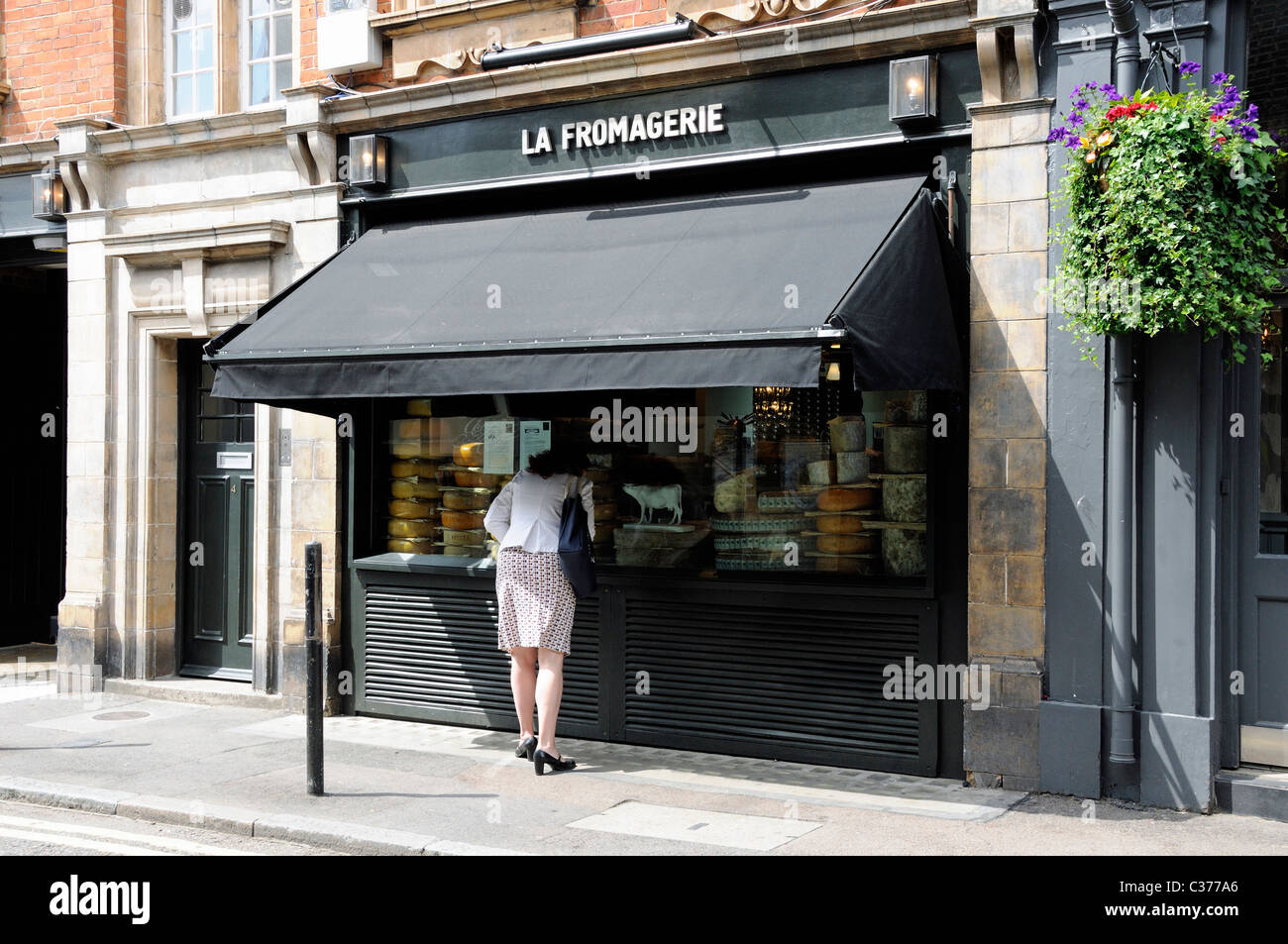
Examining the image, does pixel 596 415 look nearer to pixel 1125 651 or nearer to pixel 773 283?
pixel 773 283

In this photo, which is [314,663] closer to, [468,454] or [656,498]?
[656,498]

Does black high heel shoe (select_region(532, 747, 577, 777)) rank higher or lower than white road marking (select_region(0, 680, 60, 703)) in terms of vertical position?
higher

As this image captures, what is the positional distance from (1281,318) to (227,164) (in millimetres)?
8107

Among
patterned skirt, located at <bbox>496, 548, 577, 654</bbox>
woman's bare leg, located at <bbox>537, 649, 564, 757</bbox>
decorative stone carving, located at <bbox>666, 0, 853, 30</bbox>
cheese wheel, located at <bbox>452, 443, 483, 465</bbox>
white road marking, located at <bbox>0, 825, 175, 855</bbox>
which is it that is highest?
decorative stone carving, located at <bbox>666, 0, 853, 30</bbox>

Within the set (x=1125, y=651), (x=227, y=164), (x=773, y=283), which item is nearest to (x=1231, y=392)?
(x=1125, y=651)

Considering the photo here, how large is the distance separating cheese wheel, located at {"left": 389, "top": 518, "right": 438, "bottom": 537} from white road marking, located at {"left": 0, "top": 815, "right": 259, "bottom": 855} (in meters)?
3.56

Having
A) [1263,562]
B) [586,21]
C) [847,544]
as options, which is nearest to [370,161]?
[586,21]

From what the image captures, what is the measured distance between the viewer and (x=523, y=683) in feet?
27.2

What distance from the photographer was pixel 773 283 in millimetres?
7461

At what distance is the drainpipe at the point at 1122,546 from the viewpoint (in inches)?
280

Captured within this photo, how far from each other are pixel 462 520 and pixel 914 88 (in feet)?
15.2

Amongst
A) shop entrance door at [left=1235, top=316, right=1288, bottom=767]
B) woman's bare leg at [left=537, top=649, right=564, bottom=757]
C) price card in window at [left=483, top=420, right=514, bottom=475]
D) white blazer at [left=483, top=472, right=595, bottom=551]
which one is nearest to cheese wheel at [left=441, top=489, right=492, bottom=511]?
price card in window at [left=483, top=420, right=514, bottom=475]

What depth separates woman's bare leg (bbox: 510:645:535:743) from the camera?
8273 mm

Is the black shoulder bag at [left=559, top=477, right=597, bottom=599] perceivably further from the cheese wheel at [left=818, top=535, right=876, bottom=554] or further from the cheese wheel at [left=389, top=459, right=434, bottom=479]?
the cheese wheel at [left=389, top=459, right=434, bottom=479]
